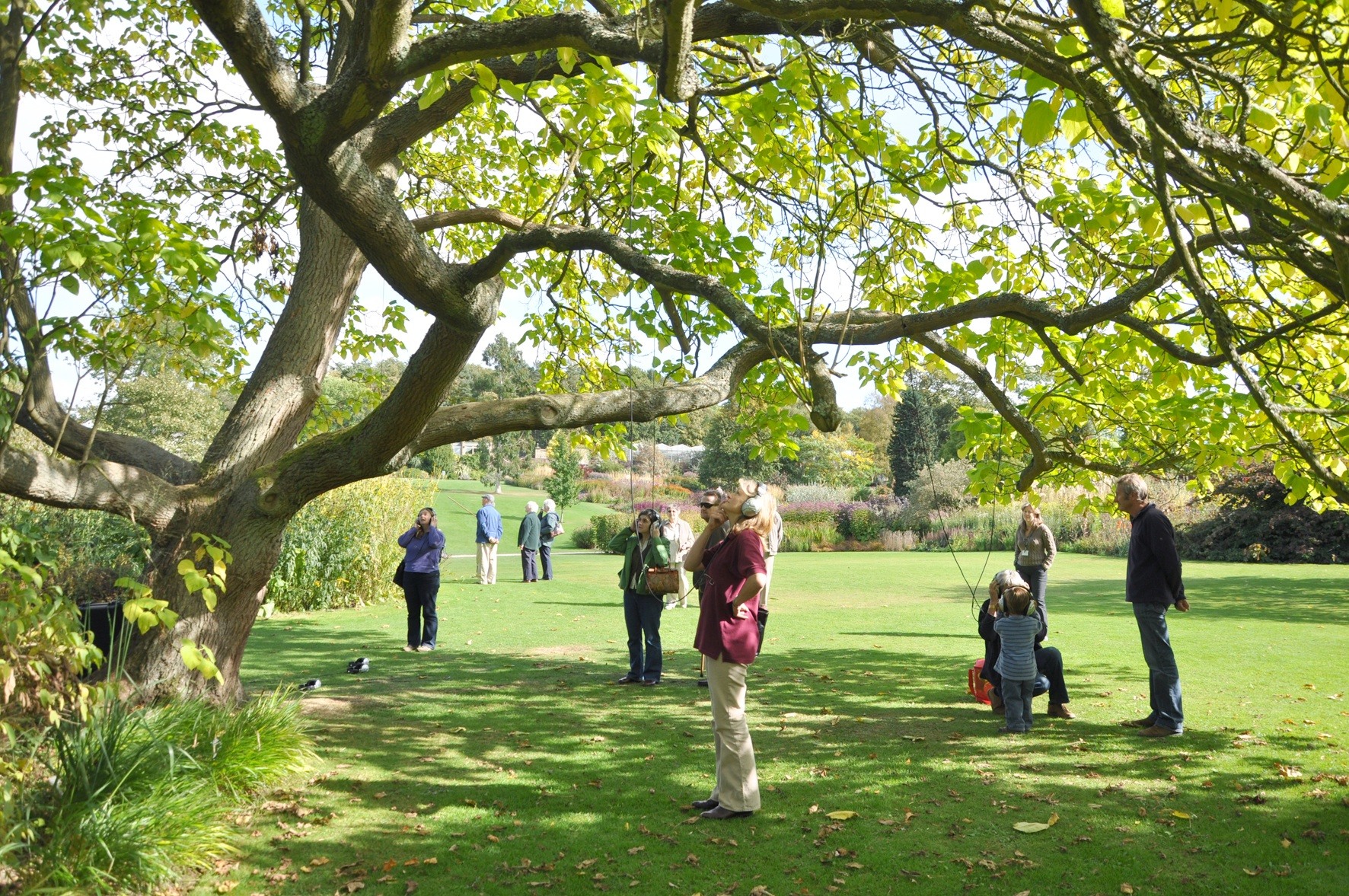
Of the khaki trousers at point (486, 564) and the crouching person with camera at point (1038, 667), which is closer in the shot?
the crouching person with camera at point (1038, 667)

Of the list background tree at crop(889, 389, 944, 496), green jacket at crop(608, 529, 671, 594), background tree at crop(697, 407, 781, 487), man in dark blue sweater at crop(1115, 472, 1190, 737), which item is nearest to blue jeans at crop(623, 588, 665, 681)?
green jacket at crop(608, 529, 671, 594)

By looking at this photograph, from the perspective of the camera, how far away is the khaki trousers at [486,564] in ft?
69.2

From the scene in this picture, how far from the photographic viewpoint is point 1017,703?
791 centimetres

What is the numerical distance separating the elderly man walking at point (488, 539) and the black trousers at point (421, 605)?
7.07 metres

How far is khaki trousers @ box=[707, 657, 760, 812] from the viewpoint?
5.71 meters

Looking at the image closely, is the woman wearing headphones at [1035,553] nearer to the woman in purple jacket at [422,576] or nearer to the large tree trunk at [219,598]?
the woman in purple jacket at [422,576]

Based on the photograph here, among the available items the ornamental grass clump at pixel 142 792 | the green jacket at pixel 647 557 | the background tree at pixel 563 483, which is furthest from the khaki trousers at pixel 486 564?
the background tree at pixel 563 483

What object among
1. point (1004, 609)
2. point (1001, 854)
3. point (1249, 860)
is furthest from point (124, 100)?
point (1249, 860)

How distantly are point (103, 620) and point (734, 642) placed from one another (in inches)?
262

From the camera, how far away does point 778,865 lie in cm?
512

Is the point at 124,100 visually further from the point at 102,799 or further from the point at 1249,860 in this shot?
the point at 1249,860

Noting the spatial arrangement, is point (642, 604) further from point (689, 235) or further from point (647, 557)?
point (689, 235)

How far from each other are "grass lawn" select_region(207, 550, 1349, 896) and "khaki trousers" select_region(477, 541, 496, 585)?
7.79m

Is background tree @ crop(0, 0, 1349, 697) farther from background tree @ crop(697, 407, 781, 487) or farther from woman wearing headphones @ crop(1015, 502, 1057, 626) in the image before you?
background tree @ crop(697, 407, 781, 487)
